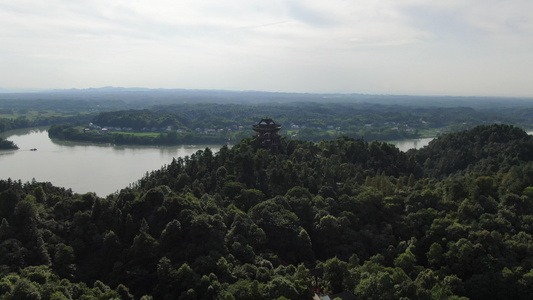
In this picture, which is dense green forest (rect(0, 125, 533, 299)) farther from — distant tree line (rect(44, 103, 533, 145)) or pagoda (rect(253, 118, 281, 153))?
distant tree line (rect(44, 103, 533, 145))

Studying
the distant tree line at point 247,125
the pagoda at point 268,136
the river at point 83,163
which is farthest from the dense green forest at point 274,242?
the distant tree line at point 247,125

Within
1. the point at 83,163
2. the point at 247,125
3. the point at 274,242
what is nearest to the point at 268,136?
the point at 274,242

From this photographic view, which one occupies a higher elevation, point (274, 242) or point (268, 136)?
point (268, 136)

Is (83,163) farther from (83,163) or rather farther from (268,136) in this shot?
(268,136)

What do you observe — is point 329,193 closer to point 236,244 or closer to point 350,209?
point 350,209

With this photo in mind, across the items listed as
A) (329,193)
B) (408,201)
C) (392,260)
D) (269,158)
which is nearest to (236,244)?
(392,260)

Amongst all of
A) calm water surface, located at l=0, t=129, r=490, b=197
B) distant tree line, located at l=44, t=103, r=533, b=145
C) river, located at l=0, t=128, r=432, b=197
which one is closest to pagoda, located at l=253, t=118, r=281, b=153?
calm water surface, located at l=0, t=129, r=490, b=197

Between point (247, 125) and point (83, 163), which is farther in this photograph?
point (247, 125)
